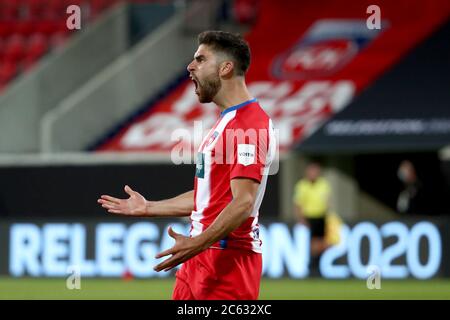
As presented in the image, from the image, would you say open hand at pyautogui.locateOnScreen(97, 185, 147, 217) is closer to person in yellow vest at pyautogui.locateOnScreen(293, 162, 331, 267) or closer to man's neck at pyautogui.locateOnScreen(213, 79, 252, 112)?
man's neck at pyautogui.locateOnScreen(213, 79, 252, 112)

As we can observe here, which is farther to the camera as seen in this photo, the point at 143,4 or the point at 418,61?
the point at 143,4

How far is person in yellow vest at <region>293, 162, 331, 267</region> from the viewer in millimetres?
17375

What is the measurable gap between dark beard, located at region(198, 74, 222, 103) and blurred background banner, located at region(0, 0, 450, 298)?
10283mm

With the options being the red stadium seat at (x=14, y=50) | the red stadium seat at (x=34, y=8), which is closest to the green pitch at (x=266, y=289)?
the red stadium seat at (x=14, y=50)

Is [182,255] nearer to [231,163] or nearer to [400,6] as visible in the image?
[231,163]

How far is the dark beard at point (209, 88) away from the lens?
623 centimetres

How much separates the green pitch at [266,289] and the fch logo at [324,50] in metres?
5.55

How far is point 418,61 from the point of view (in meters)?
20.2

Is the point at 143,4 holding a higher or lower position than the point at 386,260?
higher

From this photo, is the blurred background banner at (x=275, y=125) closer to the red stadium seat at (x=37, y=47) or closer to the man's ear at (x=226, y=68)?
the red stadium seat at (x=37, y=47)

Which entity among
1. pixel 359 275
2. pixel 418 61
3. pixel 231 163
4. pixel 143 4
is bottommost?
pixel 359 275

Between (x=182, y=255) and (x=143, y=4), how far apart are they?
713 inches

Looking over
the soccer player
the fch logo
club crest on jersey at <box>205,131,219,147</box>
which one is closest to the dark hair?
the soccer player

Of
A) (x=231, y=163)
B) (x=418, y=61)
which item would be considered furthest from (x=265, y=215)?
(x=231, y=163)
